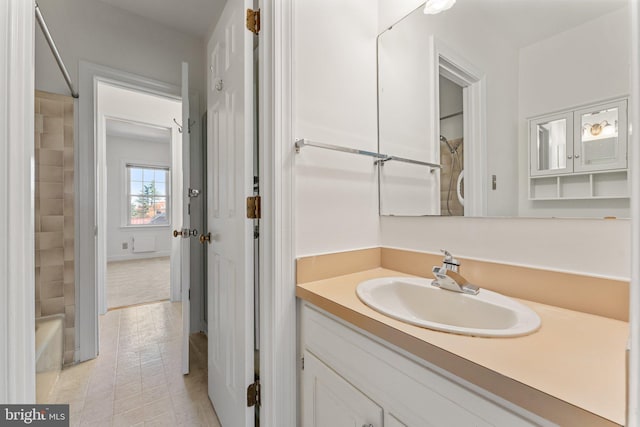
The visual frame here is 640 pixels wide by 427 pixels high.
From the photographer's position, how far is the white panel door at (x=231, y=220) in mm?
1098

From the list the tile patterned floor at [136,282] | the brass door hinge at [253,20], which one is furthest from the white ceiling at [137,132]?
the brass door hinge at [253,20]

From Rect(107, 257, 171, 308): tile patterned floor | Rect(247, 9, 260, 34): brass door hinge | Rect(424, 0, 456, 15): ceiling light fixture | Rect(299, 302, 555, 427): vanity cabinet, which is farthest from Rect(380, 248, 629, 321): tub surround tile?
Rect(107, 257, 171, 308): tile patterned floor

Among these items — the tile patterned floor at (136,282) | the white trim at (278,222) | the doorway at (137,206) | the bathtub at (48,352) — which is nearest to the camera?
the white trim at (278,222)

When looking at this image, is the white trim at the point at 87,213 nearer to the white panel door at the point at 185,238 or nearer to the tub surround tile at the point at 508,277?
the white panel door at the point at 185,238

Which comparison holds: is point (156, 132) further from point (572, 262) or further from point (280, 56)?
point (572, 262)

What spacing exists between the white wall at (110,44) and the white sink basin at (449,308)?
2271 mm

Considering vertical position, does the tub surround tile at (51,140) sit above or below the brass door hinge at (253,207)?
above

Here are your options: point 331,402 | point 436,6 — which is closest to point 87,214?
point 331,402

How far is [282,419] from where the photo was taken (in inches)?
39.8

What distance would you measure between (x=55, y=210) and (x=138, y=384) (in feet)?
4.09

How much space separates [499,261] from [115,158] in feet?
21.9

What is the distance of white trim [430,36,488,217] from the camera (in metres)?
1.03

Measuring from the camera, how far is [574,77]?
82 centimetres

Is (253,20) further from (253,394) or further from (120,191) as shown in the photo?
(120,191)
